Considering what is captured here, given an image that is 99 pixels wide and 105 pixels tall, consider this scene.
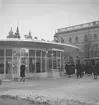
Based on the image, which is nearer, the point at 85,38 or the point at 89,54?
the point at 89,54

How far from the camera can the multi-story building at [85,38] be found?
56031mm

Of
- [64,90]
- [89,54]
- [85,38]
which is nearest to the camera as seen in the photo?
[64,90]

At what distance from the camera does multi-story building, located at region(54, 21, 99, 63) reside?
2206 inches

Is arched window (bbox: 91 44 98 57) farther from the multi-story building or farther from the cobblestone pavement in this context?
the cobblestone pavement

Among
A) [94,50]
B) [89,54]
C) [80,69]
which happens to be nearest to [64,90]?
[80,69]

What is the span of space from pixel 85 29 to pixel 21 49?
40.2 meters

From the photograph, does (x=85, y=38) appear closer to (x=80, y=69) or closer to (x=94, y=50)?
(x=94, y=50)

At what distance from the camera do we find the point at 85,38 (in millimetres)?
58531

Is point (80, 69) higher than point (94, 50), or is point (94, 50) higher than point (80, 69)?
point (94, 50)

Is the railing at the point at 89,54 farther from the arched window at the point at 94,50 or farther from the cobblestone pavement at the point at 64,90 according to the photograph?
the cobblestone pavement at the point at 64,90

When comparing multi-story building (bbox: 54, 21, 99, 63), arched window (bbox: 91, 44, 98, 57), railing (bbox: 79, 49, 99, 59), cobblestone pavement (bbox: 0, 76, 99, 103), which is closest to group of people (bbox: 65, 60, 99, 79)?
cobblestone pavement (bbox: 0, 76, 99, 103)

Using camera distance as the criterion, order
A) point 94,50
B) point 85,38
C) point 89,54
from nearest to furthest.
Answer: point 94,50 < point 89,54 < point 85,38

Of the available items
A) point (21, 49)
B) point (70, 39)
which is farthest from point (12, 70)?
point (70, 39)

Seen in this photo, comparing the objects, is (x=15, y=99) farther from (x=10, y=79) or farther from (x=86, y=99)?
(x=10, y=79)
